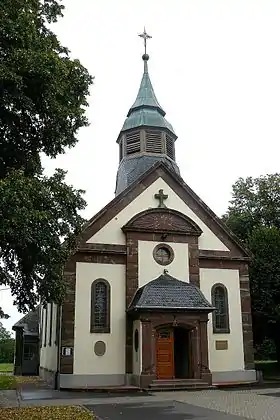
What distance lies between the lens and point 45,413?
13234 mm

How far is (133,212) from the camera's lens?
24.4 metres

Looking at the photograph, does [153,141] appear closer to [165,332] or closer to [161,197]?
[161,197]

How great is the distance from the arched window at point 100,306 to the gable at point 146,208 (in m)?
2.10

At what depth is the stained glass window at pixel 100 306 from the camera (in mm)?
22406

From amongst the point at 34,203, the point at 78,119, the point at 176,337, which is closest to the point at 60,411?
the point at 34,203

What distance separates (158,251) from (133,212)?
7.58 feet

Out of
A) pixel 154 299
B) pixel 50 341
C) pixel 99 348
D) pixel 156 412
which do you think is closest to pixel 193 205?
pixel 154 299

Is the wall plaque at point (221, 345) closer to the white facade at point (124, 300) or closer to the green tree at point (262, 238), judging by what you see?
the white facade at point (124, 300)

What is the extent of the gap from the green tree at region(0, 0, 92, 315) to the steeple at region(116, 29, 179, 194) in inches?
478

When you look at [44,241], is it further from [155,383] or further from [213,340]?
→ [213,340]

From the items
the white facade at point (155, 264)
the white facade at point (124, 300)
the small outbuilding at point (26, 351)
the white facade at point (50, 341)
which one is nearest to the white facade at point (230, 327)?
the white facade at point (124, 300)

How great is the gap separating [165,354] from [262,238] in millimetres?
11692

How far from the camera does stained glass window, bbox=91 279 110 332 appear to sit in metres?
22.4

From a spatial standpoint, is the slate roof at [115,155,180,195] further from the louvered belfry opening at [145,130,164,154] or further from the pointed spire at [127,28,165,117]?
the pointed spire at [127,28,165,117]
